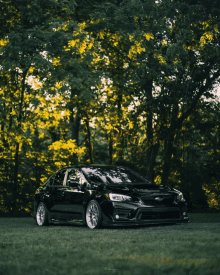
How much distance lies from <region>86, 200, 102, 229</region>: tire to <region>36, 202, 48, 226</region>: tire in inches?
80.4

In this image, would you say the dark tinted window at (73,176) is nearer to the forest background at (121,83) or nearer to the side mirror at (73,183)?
the side mirror at (73,183)

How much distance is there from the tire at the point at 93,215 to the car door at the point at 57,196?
47.4 inches

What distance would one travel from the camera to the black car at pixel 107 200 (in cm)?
1183

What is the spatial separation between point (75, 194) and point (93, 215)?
3.13ft

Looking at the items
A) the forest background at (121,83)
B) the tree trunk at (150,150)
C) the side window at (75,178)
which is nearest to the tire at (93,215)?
the side window at (75,178)

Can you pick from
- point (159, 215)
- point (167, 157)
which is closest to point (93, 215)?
point (159, 215)

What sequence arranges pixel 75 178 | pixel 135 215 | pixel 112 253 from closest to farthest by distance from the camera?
pixel 112 253
pixel 135 215
pixel 75 178

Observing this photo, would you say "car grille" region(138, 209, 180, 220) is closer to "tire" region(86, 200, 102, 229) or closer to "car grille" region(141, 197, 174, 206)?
"car grille" region(141, 197, 174, 206)

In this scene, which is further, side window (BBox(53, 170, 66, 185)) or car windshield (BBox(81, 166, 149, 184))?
side window (BBox(53, 170, 66, 185))

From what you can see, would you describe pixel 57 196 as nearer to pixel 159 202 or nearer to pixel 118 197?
pixel 118 197

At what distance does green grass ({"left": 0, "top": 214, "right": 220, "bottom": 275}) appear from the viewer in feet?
19.5

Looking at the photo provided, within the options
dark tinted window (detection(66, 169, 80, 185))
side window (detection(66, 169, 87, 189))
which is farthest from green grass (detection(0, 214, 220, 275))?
dark tinted window (detection(66, 169, 80, 185))

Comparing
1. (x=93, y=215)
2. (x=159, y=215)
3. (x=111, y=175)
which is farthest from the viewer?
(x=111, y=175)

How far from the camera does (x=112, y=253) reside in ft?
24.1
